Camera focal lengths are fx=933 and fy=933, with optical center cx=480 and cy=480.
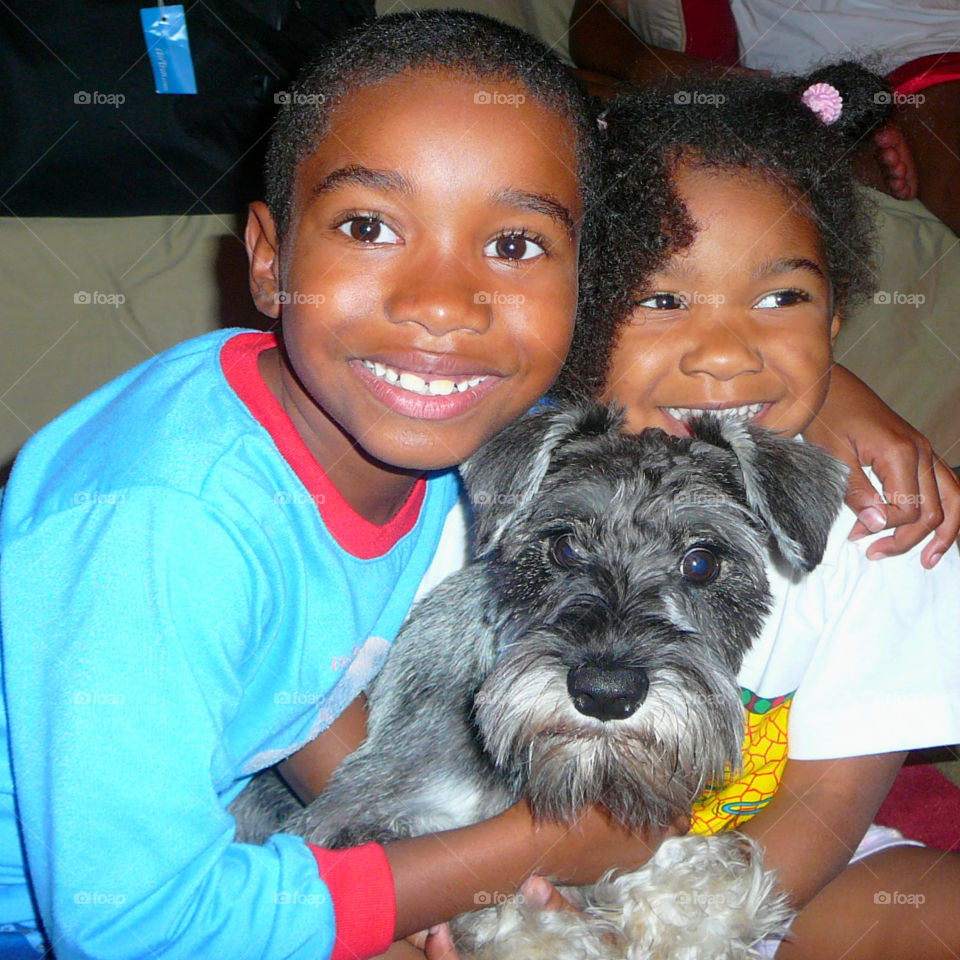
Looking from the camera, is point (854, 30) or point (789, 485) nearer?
point (789, 485)

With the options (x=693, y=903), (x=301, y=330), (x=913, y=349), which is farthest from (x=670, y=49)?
(x=693, y=903)

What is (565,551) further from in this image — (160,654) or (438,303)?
(160,654)

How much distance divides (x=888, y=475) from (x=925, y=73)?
2.60 m

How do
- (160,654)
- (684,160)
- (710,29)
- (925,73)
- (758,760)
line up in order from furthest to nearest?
(710,29), (925,73), (758,760), (684,160), (160,654)

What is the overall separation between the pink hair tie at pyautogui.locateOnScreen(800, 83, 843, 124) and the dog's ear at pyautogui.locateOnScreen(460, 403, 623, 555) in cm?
113

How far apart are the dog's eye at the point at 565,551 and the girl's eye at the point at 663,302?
0.62 metres

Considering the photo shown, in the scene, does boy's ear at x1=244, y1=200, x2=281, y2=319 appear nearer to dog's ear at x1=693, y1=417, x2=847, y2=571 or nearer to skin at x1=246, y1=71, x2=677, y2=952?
skin at x1=246, y1=71, x2=677, y2=952

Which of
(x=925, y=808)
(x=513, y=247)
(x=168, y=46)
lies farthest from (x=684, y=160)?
(x=925, y=808)

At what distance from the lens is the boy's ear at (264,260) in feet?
6.64

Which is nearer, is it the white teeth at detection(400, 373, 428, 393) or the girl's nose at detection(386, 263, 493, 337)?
the girl's nose at detection(386, 263, 493, 337)

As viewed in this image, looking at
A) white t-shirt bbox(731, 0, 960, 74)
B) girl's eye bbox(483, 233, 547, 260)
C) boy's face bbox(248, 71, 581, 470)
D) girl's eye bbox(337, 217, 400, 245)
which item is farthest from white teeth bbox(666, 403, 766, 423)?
white t-shirt bbox(731, 0, 960, 74)

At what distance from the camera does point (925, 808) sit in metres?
3.26

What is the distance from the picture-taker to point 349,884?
183 cm

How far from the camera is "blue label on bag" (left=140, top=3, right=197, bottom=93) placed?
10.8 ft
